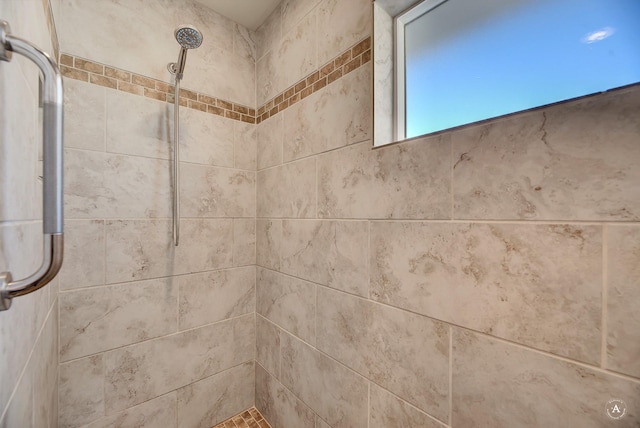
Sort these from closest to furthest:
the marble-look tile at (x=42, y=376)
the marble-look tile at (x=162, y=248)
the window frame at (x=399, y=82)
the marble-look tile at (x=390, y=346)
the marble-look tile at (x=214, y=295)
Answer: the marble-look tile at (x=42, y=376) → the marble-look tile at (x=390, y=346) → the window frame at (x=399, y=82) → the marble-look tile at (x=162, y=248) → the marble-look tile at (x=214, y=295)

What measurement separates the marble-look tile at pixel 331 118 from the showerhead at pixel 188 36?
466 mm

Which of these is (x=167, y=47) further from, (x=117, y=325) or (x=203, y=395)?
(x=203, y=395)

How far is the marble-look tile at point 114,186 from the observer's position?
40.8 inches

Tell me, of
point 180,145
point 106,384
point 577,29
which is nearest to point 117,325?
point 106,384

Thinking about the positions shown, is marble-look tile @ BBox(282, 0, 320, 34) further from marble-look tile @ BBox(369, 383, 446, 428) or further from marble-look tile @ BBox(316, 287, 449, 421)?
marble-look tile @ BBox(369, 383, 446, 428)

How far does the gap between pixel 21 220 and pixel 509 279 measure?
1029 mm

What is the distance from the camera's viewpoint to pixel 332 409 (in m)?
1.04

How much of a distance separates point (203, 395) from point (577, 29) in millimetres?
1989

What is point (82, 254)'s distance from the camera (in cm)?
105

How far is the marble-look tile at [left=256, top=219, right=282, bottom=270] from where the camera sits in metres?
1.37

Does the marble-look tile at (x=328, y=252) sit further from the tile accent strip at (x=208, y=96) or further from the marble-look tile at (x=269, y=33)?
the marble-look tile at (x=269, y=33)

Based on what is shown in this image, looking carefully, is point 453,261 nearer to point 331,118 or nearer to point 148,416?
point 331,118

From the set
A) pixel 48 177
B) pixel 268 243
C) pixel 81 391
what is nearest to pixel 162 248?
pixel 268 243

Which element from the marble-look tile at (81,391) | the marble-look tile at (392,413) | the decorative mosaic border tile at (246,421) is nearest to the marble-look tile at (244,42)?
the marble-look tile at (81,391)
